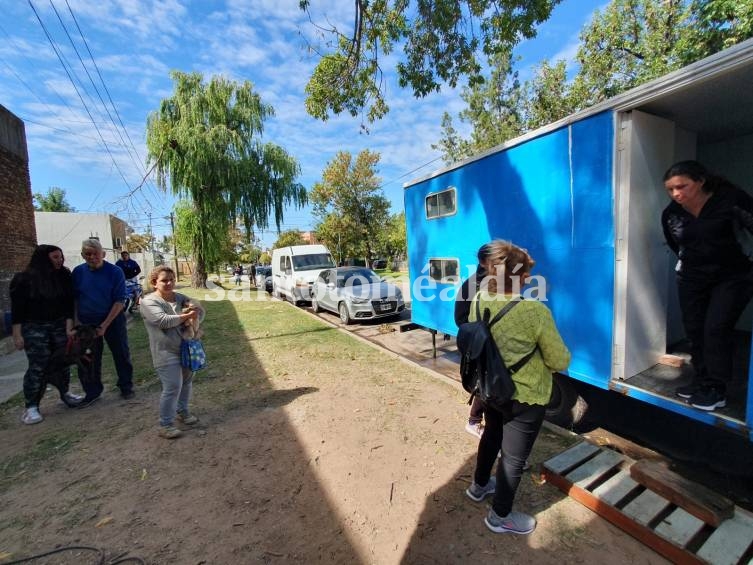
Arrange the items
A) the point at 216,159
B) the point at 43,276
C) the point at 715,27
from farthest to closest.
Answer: the point at 216,159 < the point at 715,27 < the point at 43,276

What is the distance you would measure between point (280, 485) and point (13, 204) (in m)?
10.00

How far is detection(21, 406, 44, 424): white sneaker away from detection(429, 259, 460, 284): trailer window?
5241mm

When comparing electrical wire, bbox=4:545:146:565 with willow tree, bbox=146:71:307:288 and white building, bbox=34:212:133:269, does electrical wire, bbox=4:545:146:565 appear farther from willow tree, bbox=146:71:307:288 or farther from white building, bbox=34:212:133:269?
white building, bbox=34:212:133:269

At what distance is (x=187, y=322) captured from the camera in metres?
3.43

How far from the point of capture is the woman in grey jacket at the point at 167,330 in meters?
3.24

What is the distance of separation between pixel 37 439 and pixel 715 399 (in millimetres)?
6027

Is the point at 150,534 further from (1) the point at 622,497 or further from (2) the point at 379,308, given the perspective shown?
(2) the point at 379,308

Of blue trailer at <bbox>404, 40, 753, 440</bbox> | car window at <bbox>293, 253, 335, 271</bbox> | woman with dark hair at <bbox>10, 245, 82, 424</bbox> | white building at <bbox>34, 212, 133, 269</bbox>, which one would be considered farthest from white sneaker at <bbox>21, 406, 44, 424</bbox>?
white building at <bbox>34, 212, 133, 269</bbox>

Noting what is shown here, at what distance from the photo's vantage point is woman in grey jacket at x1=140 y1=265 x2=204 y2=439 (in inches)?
128

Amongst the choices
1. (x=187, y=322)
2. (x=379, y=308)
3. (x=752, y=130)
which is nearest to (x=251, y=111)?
(x=379, y=308)

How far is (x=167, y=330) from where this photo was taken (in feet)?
11.0

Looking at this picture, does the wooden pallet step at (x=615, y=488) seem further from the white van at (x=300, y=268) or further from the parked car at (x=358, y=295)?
the white van at (x=300, y=268)

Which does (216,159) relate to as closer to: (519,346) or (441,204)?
(441,204)

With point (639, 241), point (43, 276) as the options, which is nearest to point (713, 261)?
point (639, 241)
